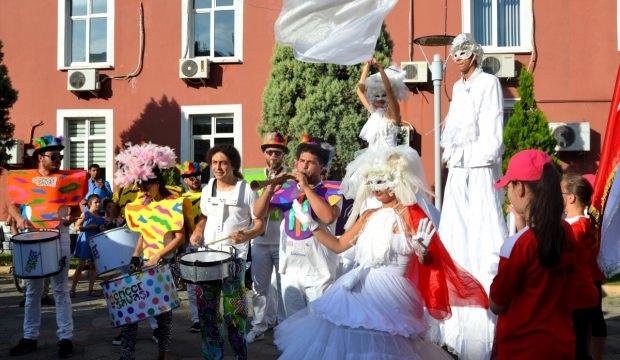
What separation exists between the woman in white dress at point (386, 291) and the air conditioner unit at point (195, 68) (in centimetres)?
1170

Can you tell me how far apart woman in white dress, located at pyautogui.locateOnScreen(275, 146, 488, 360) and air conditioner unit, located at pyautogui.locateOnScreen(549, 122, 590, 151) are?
10.9 meters

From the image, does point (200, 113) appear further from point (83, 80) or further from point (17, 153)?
point (17, 153)

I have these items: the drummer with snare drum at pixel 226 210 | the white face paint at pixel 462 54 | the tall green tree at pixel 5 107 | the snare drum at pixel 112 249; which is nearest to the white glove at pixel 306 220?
the drummer with snare drum at pixel 226 210

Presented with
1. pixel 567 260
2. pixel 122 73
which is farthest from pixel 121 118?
pixel 567 260

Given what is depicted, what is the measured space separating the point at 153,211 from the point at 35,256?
42.4 inches

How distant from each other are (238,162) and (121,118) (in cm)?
1107

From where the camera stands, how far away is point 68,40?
56.2ft

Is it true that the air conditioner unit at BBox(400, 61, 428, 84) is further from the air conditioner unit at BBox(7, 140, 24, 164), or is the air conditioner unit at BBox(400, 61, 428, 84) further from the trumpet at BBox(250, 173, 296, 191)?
the trumpet at BBox(250, 173, 296, 191)

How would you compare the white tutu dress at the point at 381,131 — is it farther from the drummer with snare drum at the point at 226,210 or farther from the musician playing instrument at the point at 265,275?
the drummer with snare drum at the point at 226,210

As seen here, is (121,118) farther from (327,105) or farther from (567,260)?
(567,260)

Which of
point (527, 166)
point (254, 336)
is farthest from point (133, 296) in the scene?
point (527, 166)

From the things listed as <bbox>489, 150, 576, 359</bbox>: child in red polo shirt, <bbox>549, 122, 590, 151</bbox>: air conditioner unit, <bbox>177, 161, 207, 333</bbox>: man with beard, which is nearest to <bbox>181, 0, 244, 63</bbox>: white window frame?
<bbox>549, 122, 590, 151</bbox>: air conditioner unit

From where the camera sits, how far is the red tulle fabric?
14.7 ft

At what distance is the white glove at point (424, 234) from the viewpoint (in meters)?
4.30
